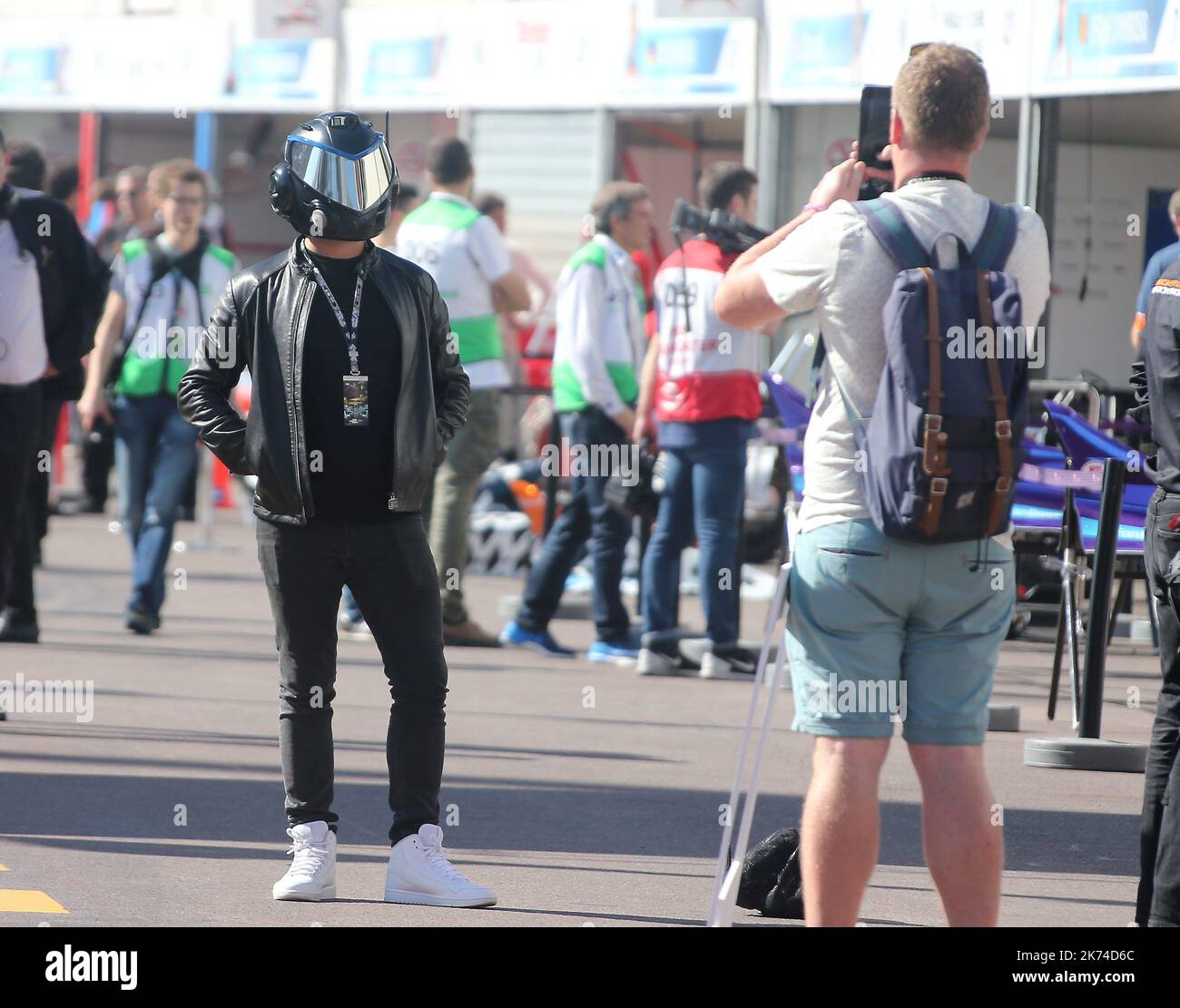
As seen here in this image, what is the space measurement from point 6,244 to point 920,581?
17.7 feet

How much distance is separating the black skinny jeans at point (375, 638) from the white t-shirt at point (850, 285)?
4.64ft

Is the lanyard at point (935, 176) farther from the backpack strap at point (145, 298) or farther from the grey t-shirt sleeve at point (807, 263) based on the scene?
the backpack strap at point (145, 298)

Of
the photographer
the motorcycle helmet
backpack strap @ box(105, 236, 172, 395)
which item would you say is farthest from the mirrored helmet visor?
backpack strap @ box(105, 236, 172, 395)

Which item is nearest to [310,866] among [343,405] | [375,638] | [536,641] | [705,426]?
[375,638]

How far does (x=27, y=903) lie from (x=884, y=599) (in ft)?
7.73

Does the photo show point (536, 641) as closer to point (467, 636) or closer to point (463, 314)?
point (467, 636)

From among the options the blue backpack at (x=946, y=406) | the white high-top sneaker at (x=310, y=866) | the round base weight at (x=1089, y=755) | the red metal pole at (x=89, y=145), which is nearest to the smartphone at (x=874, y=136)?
the blue backpack at (x=946, y=406)

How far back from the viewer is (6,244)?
8602mm

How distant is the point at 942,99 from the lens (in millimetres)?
4387

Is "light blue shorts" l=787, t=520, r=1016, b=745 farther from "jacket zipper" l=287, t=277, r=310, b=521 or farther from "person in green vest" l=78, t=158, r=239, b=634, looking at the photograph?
"person in green vest" l=78, t=158, r=239, b=634

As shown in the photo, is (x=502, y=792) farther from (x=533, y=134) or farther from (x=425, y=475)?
(x=533, y=134)

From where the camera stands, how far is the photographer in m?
4.31

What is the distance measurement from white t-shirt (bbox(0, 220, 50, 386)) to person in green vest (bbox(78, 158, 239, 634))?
1.80 m

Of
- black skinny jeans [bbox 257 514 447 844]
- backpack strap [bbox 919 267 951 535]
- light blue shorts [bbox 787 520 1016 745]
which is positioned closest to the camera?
backpack strap [bbox 919 267 951 535]
